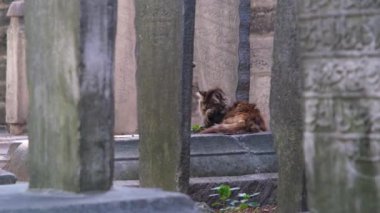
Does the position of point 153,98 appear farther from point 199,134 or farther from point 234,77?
point 234,77

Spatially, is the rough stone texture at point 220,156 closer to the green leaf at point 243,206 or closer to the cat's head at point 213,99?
the green leaf at point 243,206

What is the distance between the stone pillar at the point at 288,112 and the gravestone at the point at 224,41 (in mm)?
3180

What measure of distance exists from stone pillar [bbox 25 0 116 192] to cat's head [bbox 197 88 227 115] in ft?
15.4

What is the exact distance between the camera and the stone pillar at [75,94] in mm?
4160

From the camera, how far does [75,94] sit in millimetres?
4160

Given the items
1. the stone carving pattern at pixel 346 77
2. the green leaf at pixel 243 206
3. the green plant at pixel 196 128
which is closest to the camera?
the stone carving pattern at pixel 346 77

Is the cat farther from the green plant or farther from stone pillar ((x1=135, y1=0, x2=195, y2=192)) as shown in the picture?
stone pillar ((x1=135, y1=0, x2=195, y2=192))

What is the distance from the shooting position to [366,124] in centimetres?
314

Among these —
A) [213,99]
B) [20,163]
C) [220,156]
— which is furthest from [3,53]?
[220,156]

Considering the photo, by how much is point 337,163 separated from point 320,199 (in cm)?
12

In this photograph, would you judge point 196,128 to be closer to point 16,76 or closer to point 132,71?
point 132,71

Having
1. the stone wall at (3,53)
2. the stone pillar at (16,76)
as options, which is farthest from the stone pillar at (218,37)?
the stone wall at (3,53)

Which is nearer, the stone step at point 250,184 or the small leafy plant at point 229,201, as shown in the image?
the small leafy plant at point 229,201

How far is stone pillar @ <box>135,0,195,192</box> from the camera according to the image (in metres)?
6.59
